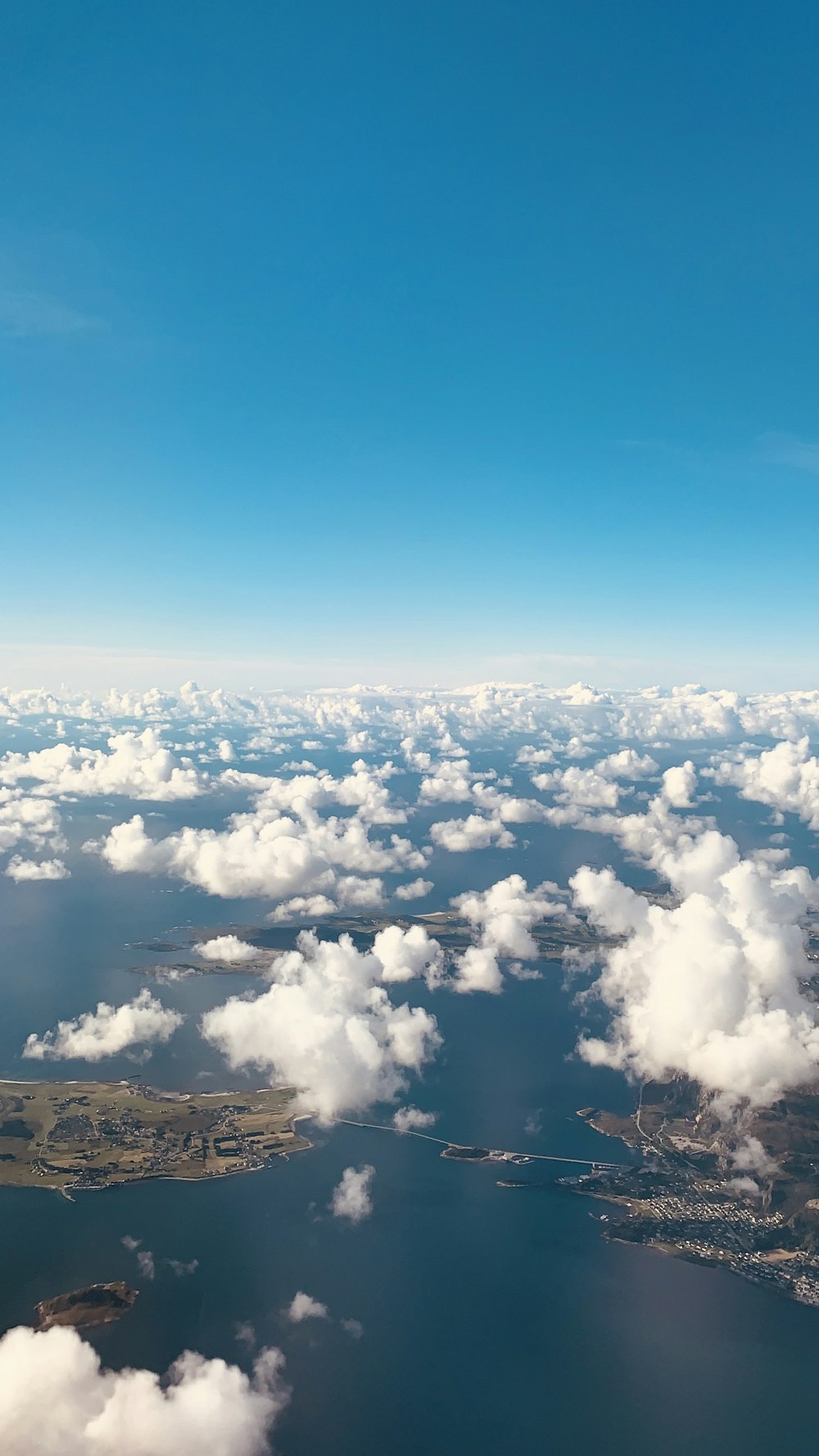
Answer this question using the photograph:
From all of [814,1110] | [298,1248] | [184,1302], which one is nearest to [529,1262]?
[298,1248]

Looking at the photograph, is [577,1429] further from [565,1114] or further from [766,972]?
[766,972]

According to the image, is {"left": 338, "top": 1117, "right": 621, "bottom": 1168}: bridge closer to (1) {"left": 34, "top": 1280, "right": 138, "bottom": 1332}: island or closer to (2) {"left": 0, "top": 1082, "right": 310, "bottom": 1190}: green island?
(2) {"left": 0, "top": 1082, "right": 310, "bottom": 1190}: green island

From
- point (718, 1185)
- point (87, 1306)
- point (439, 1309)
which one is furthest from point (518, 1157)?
point (87, 1306)

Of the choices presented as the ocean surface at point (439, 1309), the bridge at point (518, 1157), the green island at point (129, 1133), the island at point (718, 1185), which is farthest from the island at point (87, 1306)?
the island at point (718, 1185)

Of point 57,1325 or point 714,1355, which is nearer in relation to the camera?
point 57,1325

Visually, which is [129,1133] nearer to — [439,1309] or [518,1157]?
[439,1309]

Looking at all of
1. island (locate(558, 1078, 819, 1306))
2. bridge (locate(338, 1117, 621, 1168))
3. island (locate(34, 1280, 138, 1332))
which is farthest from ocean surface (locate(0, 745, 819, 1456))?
island (locate(558, 1078, 819, 1306))

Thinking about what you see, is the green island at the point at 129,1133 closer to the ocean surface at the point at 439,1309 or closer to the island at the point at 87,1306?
the ocean surface at the point at 439,1309
